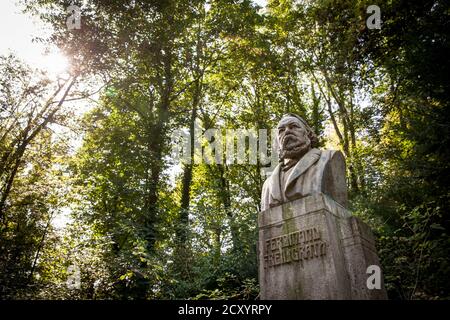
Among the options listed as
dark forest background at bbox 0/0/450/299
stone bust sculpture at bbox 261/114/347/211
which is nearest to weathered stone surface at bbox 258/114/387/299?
stone bust sculpture at bbox 261/114/347/211

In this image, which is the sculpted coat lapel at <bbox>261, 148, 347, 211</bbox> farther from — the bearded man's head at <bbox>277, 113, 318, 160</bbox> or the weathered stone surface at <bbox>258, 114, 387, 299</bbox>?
the bearded man's head at <bbox>277, 113, 318, 160</bbox>

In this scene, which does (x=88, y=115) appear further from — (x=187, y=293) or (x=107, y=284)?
(x=187, y=293)

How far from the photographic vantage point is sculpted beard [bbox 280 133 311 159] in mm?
5793

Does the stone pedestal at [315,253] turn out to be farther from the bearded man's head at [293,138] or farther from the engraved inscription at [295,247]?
the bearded man's head at [293,138]

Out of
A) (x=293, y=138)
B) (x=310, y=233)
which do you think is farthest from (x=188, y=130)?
(x=310, y=233)

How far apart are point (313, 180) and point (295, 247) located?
979mm

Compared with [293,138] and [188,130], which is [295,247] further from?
[188,130]

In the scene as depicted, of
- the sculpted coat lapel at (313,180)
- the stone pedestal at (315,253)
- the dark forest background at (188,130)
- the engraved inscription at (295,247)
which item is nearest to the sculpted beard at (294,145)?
the sculpted coat lapel at (313,180)

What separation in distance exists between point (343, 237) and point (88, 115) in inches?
542

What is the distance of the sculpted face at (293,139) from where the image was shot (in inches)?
228

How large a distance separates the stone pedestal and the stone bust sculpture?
244mm

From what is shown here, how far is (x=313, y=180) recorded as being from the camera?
5.26m

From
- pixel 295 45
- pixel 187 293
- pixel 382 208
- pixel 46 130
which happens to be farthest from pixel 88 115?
pixel 382 208

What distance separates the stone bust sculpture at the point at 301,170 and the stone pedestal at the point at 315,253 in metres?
0.24
